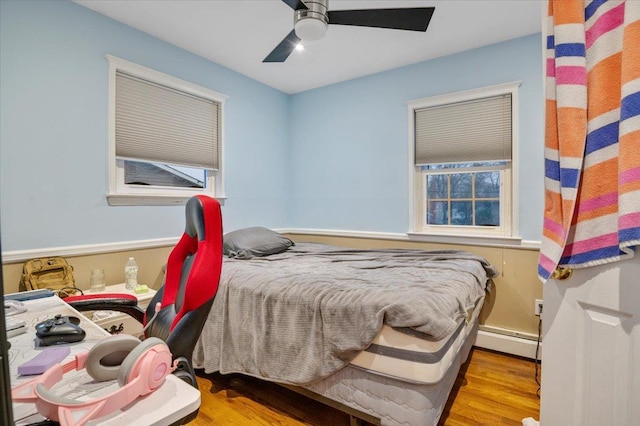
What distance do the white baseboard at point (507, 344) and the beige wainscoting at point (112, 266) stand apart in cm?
285

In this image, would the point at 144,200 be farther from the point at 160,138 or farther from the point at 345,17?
the point at 345,17

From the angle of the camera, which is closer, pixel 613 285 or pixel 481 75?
pixel 613 285

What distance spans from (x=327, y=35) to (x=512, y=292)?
8.76 ft

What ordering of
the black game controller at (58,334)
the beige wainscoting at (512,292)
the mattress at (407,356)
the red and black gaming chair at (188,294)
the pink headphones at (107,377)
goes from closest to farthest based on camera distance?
the pink headphones at (107,377), the black game controller at (58,334), the red and black gaming chair at (188,294), the mattress at (407,356), the beige wainscoting at (512,292)

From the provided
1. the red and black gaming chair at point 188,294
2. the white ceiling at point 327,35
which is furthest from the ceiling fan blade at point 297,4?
the red and black gaming chair at point 188,294

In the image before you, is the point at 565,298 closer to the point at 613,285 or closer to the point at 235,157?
the point at 613,285

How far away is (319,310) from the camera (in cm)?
167

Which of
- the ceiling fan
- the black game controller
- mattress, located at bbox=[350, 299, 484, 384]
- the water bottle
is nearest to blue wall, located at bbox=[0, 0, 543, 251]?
the water bottle

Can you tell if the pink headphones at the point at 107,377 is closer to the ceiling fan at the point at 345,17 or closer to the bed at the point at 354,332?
the bed at the point at 354,332

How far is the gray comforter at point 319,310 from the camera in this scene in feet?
4.95

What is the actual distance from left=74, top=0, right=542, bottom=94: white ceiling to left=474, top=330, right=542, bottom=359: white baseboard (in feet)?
8.22

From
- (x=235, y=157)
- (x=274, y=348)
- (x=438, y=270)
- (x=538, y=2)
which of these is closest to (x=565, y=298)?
(x=438, y=270)

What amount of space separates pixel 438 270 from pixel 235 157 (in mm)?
2326

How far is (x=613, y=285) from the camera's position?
78 cm
